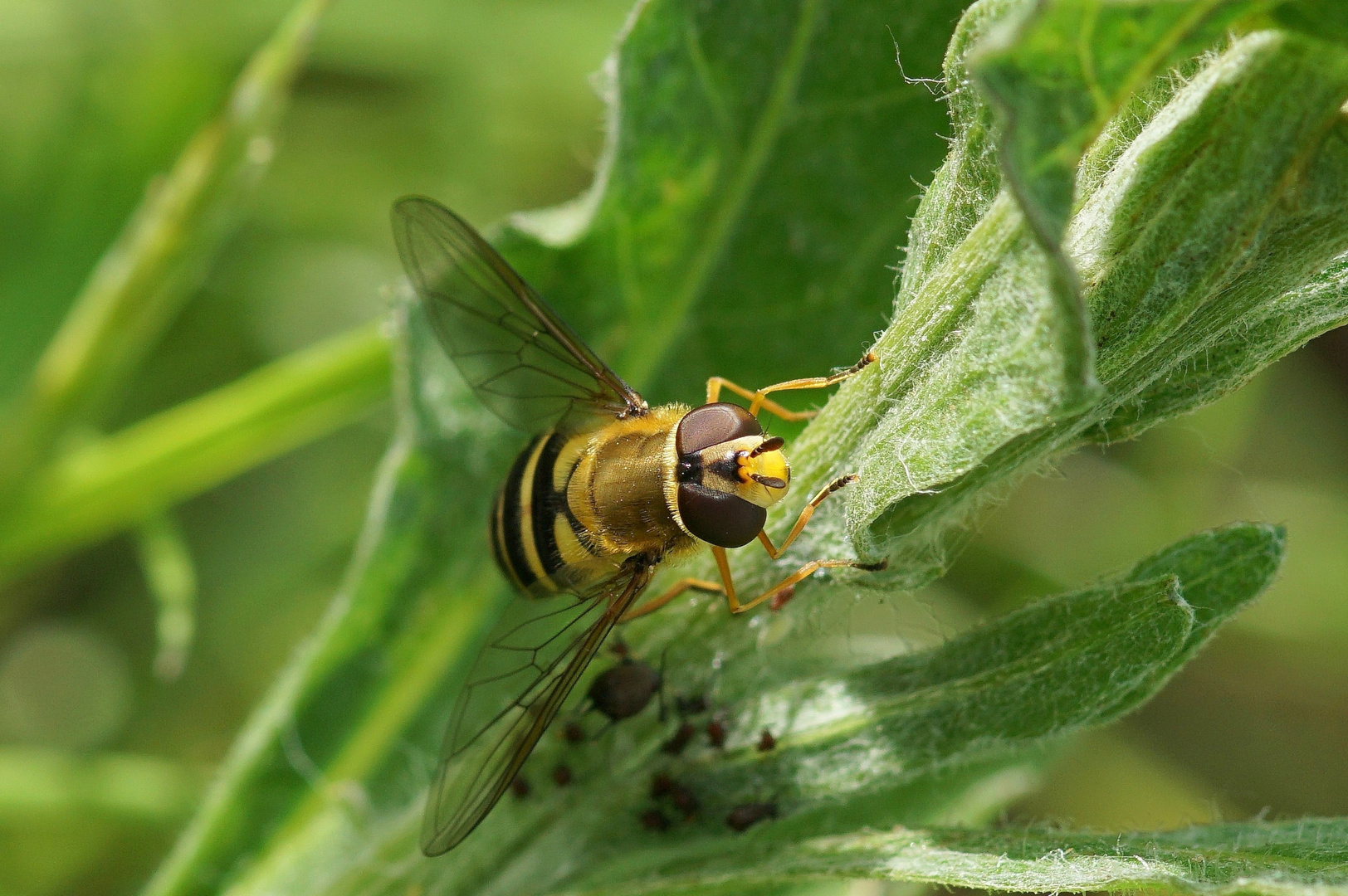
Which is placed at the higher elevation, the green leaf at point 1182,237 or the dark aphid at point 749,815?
the green leaf at point 1182,237

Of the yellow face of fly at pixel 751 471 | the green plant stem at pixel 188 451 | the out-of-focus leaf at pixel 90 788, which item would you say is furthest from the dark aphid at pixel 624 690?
the out-of-focus leaf at pixel 90 788

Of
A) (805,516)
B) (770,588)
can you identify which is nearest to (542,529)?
(770,588)

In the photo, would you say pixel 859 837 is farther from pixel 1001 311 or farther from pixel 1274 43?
pixel 1274 43

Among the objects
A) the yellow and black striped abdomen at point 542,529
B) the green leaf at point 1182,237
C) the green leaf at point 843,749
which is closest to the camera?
the green leaf at point 1182,237

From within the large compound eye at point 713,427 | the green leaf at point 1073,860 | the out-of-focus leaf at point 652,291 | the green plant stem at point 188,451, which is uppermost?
the green plant stem at point 188,451

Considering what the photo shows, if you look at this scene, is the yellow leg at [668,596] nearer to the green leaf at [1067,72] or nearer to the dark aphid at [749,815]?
the dark aphid at [749,815]

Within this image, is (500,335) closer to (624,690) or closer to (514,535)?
(514,535)
